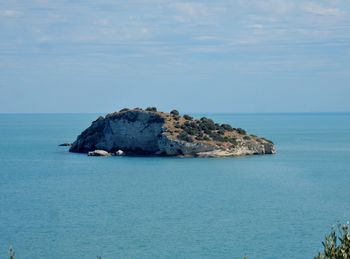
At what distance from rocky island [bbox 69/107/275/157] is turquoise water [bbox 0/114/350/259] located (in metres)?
3.68

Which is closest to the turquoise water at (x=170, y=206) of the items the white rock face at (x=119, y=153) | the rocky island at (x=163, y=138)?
the rocky island at (x=163, y=138)

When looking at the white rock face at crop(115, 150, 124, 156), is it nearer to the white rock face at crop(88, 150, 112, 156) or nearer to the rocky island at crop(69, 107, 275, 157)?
the rocky island at crop(69, 107, 275, 157)

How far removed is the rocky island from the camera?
324 feet

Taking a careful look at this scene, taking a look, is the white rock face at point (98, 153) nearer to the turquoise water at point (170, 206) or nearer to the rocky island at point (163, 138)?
the rocky island at point (163, 138)

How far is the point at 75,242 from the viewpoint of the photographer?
4269 centimetres

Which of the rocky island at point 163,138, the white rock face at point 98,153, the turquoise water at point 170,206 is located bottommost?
the turquoise water at point 170,206

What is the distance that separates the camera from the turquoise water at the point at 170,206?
1636 inches

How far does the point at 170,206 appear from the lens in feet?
186

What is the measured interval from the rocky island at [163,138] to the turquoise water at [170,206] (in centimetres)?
368

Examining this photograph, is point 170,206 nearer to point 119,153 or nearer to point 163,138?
point 163,138

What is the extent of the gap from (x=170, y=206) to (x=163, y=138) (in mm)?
42139

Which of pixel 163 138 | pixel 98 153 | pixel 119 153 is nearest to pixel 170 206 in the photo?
pixel 163 138

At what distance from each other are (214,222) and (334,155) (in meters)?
59.0

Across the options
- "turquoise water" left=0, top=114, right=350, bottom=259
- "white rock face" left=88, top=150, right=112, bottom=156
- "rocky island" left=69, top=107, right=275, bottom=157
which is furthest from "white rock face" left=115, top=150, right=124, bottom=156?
"turquoise water" left=0, top=114, right=350, bottom=259
